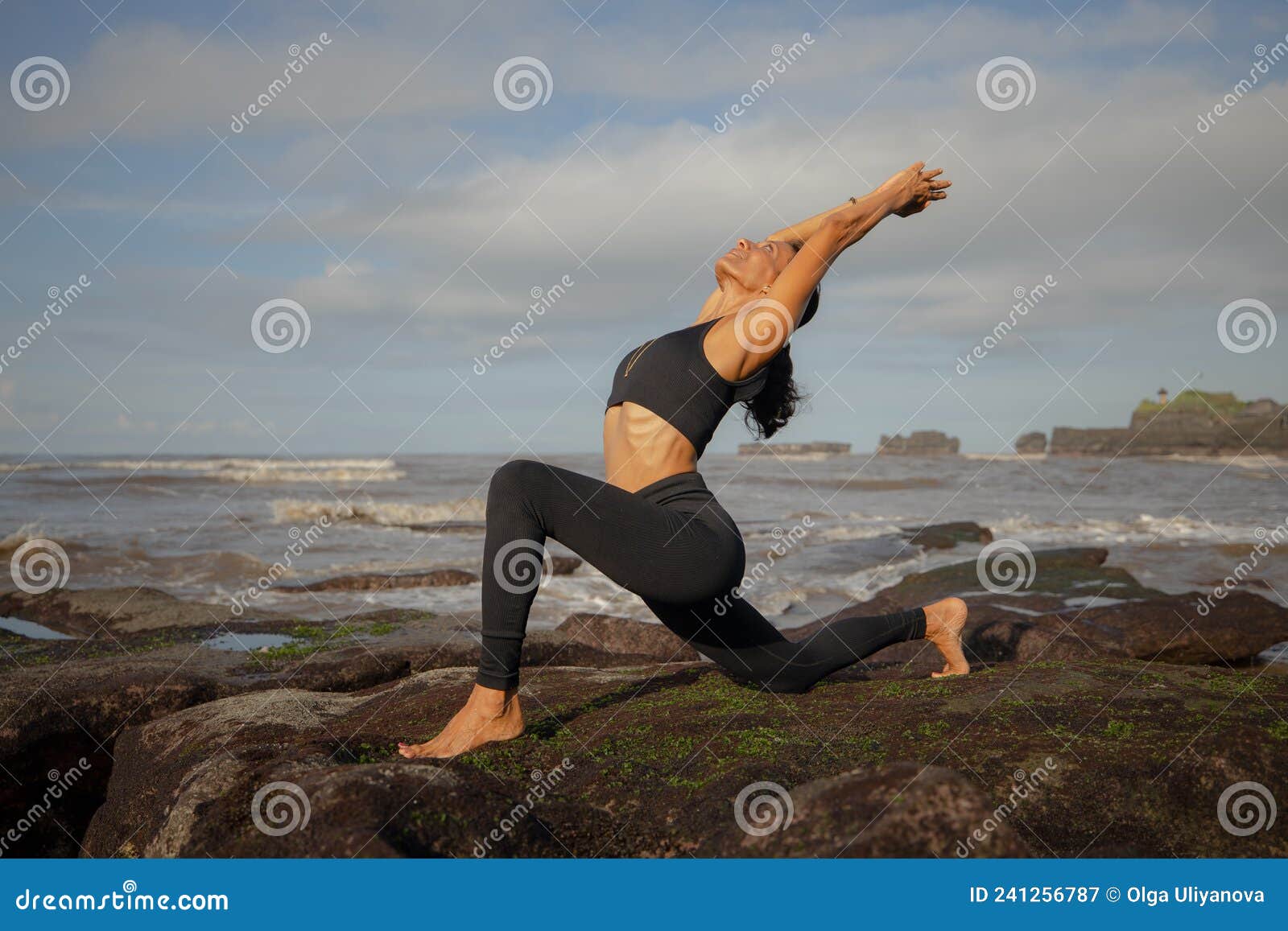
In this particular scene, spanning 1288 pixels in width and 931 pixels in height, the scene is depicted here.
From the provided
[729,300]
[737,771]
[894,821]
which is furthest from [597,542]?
[894,821]

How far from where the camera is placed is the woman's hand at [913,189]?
Result: 4.16 metres

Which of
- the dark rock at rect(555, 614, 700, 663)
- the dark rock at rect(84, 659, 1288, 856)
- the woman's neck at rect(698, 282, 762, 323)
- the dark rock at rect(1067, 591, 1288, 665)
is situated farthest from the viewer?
the dark rock at rect(555, 614, 700, 663)

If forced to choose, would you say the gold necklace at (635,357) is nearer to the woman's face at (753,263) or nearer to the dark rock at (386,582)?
the woman's face at (753,263)

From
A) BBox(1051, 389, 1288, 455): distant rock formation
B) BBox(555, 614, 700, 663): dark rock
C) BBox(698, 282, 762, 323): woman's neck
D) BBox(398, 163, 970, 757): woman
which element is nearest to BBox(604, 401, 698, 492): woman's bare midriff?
BBox(398, 163, 970, 757): woman

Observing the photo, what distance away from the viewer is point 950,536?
16.7 meters

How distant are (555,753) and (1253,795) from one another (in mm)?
2307

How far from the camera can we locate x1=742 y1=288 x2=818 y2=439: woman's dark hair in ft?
14.0

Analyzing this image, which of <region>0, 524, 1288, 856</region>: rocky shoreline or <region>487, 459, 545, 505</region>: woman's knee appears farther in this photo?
<region>487, 459, 545, 505</region>: woman's knee

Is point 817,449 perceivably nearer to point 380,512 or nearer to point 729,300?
point 380,512

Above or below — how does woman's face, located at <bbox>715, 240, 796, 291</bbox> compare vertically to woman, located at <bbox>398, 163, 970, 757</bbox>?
above

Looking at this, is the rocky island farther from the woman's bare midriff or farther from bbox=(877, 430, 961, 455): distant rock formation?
the woman's bare midriff

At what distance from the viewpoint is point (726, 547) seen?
3688mm

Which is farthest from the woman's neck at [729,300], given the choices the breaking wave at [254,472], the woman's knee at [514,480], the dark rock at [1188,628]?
the breaking wave at [254,472]

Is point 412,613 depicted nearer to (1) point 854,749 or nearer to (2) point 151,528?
(1) point 854,749
